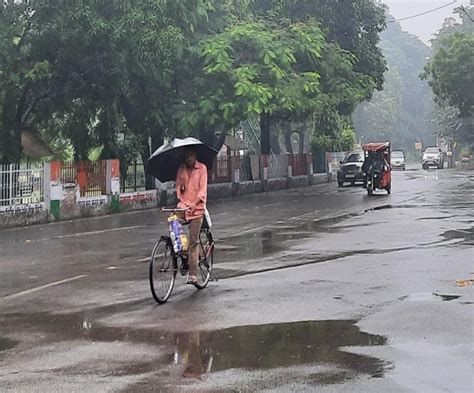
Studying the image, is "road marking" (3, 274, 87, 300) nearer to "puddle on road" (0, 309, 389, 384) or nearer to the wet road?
the wet road

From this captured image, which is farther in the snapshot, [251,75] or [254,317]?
[251,75]

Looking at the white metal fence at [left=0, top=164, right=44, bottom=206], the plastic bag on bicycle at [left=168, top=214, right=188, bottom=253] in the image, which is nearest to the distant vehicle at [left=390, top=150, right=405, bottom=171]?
the white metal fence at [left=0, top=164, right=44, bottom=206]

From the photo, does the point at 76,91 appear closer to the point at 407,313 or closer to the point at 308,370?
the point at 407,313

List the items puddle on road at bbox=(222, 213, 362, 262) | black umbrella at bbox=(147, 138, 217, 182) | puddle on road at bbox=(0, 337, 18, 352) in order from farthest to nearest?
puddle on road at bbox=(222, 213, 362, 262)
black umbrella at bbox=(147, 138, 217, 182)
puddle on road at bbox=(0, 337, 18, 352)

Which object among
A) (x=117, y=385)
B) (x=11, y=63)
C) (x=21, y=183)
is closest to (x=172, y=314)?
(x=117, y=385)

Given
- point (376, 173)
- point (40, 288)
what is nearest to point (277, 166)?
point (376, 173)

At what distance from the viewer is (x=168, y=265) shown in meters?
9.52

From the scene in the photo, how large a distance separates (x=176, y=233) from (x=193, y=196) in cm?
49

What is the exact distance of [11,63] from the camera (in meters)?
22.7

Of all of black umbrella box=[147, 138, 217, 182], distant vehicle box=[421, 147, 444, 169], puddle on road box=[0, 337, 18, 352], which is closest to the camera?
puddle on road box=[0, 337, 18, 352]

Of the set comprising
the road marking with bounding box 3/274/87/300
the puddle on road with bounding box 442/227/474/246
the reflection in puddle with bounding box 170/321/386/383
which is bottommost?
the reflection in puddle with bounding box 170/321/386/383

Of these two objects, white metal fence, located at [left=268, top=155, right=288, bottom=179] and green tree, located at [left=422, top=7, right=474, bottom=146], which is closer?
white metal fence, located at [left=268, top=155, right=288, bottom=179]

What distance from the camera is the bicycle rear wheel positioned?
10.1m

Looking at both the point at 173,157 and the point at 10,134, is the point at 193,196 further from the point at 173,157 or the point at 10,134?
the point at 10,134
